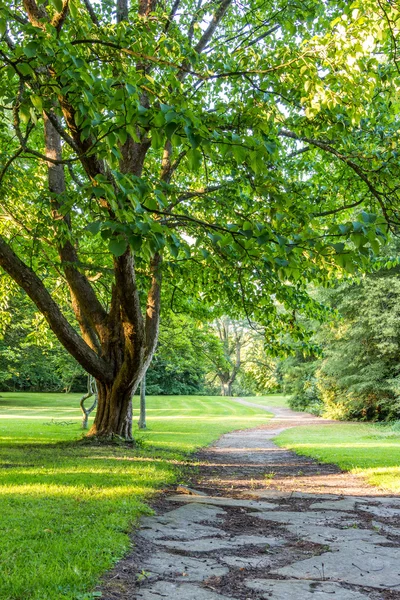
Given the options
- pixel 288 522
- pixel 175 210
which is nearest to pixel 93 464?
pixel 288 522

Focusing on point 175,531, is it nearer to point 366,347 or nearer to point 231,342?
point 366,347

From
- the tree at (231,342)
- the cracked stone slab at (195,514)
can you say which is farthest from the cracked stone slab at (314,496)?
the tree at (231,342)

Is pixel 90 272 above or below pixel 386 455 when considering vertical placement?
above

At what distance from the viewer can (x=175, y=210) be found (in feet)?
32.2

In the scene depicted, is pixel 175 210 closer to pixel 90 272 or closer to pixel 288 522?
pixel 90 272

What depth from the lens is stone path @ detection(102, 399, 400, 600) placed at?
350 centimetres

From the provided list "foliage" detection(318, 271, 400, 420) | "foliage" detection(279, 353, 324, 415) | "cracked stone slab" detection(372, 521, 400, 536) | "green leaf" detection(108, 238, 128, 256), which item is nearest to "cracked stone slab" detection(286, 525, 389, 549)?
"cracked stone slab" detection(372, 521, 400, 536)

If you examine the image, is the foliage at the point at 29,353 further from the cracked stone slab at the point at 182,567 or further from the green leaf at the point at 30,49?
the green leaf at the point at 30,49

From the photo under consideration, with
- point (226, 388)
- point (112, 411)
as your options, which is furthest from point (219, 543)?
point (226, 388)

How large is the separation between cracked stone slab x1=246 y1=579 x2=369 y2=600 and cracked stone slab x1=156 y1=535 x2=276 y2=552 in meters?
0.88

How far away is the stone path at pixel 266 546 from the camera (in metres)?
3.50

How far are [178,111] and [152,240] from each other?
87 centimetres

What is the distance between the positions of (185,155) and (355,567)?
5263mm

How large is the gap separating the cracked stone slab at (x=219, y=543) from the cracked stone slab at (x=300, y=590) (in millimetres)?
884
